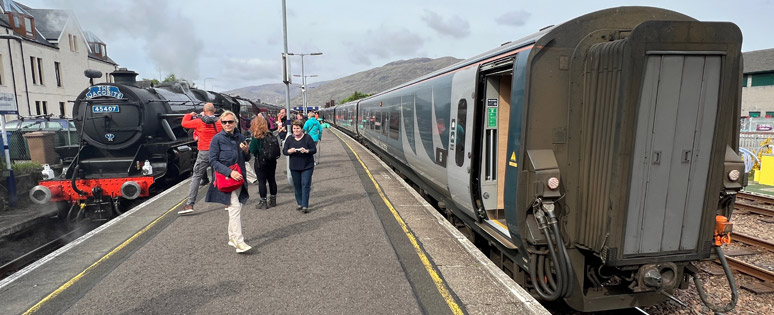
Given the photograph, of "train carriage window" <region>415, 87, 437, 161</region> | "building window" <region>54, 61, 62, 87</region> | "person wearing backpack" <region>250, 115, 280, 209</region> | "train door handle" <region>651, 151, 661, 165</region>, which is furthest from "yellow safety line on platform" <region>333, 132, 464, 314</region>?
"building window" <region>54, 61, 62, 87</region>

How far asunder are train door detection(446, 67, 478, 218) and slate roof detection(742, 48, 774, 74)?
39.8m

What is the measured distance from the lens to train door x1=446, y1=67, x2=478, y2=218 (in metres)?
4.77

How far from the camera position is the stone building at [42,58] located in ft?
76.8

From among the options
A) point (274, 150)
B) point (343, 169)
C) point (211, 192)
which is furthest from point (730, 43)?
point (343, 169)

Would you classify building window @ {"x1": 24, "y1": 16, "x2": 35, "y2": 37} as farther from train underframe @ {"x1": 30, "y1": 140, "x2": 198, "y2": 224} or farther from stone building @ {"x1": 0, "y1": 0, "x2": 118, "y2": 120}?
train underframe @ {"x1": 30, "y1": 140, "x2": 198, "y2": 224}

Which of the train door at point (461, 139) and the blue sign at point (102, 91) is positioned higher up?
the blue sign at point (102, 91)

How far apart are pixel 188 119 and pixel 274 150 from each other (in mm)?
1771

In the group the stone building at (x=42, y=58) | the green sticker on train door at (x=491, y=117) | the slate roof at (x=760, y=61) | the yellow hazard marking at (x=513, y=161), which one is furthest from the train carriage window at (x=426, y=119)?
the slate roof at (x=760, y=61)

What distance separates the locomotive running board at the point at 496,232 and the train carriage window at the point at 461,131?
0.81 m

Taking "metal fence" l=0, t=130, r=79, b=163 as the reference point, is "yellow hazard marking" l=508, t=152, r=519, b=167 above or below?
above

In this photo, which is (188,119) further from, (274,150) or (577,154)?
(577,154)

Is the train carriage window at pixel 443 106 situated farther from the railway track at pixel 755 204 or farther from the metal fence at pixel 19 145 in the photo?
the metal fence at pixel 19 145

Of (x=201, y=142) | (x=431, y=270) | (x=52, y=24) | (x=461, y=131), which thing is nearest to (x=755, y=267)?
(x=461, y=131)

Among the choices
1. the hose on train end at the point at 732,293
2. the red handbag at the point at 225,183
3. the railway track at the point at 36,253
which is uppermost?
the red handbag at the point at 225,183
